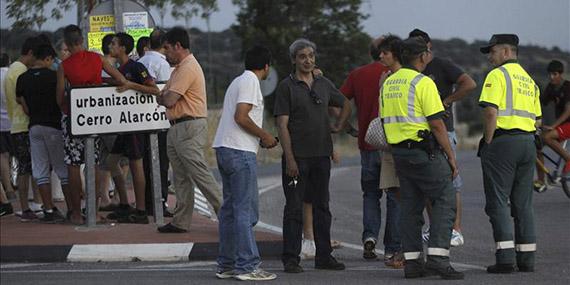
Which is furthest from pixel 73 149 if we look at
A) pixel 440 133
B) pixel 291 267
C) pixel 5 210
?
pixel 440 133

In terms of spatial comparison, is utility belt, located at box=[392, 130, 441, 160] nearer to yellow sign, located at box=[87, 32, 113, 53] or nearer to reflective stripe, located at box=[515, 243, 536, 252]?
reflective stripe, located at box=[515, 243, 536, 252]

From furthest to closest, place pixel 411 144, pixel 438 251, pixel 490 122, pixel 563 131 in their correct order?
pixel 563 131
pixel 490 122
pixel 411 144
pixel 438 251

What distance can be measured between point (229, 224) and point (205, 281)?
54cm

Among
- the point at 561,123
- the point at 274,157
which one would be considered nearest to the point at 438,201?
the point at 561,123

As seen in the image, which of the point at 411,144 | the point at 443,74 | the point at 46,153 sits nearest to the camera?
the point at 411,144

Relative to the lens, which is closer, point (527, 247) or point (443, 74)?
point (527, 247)

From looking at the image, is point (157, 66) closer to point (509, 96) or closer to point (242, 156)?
point (242, 156)

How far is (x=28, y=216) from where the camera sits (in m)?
15.8

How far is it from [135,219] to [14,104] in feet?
6.99

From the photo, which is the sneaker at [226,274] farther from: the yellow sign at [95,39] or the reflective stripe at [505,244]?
the yellow sign at [95,39]

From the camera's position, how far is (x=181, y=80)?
509 inches

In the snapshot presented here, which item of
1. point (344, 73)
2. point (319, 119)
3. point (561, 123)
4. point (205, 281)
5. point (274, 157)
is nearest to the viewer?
point (205, 281)

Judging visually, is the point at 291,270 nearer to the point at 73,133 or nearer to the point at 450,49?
the point at 73,133

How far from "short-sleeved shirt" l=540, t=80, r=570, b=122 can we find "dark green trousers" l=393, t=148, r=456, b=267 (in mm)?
8517
